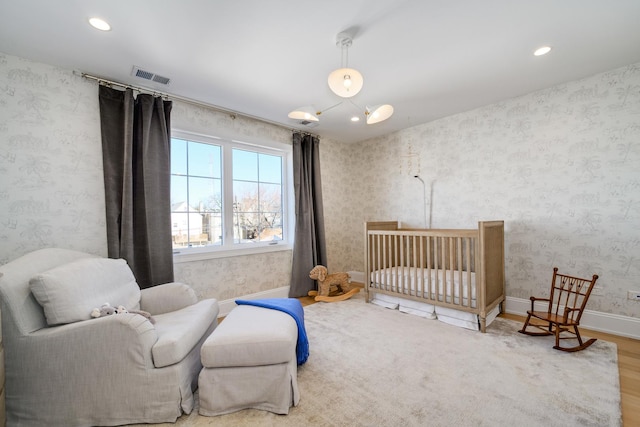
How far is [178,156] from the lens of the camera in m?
2.81

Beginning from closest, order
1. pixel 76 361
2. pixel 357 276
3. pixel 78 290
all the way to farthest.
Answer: pixel 76 361
pixel 78 290
pixel 357 276

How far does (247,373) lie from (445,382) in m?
1.24

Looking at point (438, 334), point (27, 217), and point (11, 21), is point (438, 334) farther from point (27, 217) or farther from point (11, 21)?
point (11, 21)

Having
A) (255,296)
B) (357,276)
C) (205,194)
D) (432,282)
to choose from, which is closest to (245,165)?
(205,194)

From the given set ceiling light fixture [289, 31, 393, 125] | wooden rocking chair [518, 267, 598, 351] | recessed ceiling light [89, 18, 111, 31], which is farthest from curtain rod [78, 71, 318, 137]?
wooden rocking chair [518, 267, 598, 351]

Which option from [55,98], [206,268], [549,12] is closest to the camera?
[549,12]

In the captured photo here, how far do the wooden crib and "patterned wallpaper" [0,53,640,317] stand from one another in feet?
1.46

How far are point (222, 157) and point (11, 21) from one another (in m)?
1.75

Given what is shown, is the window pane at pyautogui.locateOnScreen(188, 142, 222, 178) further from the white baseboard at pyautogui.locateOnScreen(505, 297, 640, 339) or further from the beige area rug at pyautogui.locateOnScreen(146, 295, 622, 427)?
the white baseboard at pyautogui.locateOnScreen(505, 297, 640, 339)

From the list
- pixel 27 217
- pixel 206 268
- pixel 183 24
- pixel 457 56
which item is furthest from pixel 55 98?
pixel 457 56

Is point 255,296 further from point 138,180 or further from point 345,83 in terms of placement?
point 345,83

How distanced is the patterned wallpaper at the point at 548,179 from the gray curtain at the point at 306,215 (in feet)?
4.24

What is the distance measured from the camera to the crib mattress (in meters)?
2.52

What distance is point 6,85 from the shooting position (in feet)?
6.39
